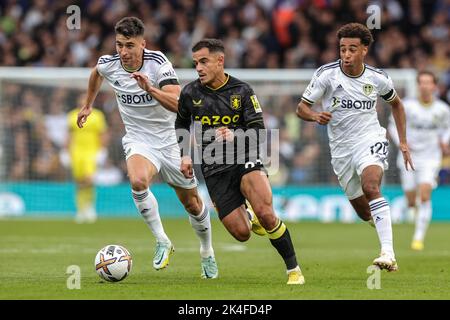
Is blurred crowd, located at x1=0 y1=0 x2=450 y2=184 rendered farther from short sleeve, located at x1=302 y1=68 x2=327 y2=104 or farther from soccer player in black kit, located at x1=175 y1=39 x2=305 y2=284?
soccer player in black kit, located at x1=175 y1=39 x2=305 y2=284

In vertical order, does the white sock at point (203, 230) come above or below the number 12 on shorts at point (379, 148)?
below

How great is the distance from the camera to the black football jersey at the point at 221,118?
970 cm

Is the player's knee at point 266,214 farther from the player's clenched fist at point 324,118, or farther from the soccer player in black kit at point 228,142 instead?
the player's clenched fist at point 324,118

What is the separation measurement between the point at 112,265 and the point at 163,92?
189 cm

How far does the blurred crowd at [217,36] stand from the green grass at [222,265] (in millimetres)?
3007

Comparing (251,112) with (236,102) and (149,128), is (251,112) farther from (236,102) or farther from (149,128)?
(149,128)

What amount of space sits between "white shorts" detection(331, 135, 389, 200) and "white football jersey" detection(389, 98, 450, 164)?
18.0ft

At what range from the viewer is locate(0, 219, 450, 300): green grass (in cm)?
880

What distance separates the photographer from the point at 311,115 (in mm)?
10539

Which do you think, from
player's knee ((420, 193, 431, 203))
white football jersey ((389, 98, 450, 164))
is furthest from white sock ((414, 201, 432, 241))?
white football jersey ((389, 98, 450, 164))

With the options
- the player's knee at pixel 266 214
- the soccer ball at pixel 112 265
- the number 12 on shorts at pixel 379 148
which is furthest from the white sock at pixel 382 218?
the soccer ball at pixel 112 265

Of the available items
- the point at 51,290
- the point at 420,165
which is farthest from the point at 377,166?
the point at 420,165
